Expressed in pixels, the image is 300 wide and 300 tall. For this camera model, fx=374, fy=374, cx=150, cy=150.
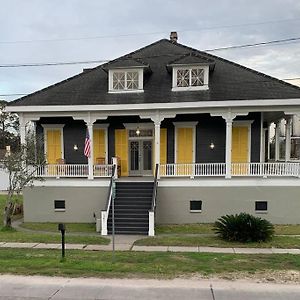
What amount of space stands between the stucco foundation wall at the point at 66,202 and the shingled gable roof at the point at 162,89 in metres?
4.25

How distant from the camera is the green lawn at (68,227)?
1606cm

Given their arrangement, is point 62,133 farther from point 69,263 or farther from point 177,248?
point 69,263

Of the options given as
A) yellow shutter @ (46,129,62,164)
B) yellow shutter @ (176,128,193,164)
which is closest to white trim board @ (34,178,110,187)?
yellow shutter @ (46,129,62,164)

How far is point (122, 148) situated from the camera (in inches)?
812

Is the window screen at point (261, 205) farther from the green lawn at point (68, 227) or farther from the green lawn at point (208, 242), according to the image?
the green lawn at point (68, 227)

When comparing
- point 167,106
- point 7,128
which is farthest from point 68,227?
point 7,128

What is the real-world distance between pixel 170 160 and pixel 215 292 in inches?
523

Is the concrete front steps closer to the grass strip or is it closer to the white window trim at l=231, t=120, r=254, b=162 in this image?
the grass strip

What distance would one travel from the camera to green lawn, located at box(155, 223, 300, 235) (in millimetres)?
15314

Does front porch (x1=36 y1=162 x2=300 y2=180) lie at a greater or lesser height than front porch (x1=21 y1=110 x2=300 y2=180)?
lesser

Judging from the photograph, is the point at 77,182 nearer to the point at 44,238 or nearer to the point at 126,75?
the point at 44,238

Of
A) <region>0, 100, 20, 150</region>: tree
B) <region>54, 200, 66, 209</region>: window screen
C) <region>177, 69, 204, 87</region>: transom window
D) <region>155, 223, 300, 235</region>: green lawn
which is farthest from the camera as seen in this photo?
<region>0, 100, 20, 150</region>: tree

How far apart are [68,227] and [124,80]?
8.10 m

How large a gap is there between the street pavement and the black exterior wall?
12574 mm
